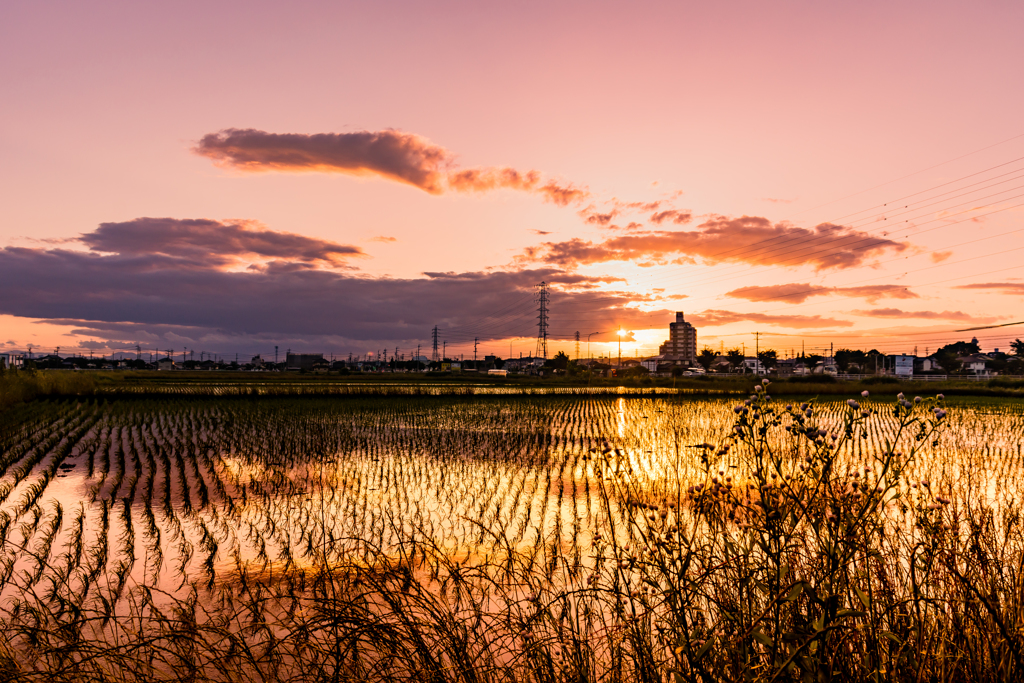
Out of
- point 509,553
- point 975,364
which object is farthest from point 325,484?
point 975,364

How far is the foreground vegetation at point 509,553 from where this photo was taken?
320cm

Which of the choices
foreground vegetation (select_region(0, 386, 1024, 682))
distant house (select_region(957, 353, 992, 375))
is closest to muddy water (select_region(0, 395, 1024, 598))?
foreground vegetation (select_region(0, 386, 1024, 682))

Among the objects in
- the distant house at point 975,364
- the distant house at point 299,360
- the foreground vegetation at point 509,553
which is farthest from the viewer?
the distant house at point 299,360

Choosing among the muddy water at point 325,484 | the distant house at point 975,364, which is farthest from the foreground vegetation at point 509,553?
the distant house at point 975,364

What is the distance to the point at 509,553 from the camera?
4758mm

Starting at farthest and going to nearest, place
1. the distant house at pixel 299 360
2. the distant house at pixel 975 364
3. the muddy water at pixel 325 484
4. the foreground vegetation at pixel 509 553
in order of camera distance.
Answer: the distant house at pixel 299 360 < the distant house at pixel 975 364 < the muddy water at pixel 325 484 < the foreground vegetation at pixel 509 553

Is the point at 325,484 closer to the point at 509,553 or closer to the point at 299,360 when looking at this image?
the point at 509,553

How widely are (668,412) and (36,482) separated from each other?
849 inches

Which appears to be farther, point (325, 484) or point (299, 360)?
point (299, 360)

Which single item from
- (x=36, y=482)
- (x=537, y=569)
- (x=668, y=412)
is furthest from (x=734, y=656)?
(x=668, y=412)

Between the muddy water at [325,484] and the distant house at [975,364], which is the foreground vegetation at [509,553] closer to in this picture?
the muddy water at [325,484]

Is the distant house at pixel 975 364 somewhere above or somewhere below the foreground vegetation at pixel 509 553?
above

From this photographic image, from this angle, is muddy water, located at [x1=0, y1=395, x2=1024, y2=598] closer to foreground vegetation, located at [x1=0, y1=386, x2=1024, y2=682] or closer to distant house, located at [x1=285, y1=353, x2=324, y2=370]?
foreground vegetation, located at [x1=0, y1=386, x2=1024, y2=682]

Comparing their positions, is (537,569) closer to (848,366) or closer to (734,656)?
(734,656)
